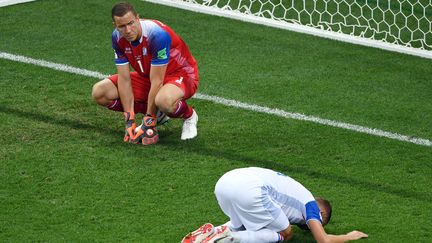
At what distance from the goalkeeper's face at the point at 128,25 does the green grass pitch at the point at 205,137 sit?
84 centimetres

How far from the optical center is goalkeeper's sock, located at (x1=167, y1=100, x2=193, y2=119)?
7859 mm

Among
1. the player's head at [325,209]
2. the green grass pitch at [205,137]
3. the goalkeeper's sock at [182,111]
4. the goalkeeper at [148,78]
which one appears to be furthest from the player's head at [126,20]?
the player's head at [325,209]

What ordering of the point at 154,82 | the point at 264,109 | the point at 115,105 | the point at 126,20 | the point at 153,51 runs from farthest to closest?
the point at 264,109, the point at 115,105, the point at 154,82, the point at 153,51, the point at 126,20

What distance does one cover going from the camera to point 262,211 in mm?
6066

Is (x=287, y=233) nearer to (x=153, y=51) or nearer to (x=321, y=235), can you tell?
(x=321, y=235)

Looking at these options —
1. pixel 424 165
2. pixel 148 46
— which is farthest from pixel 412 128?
pixel 148 46

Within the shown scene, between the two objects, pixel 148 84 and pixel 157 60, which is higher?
pixel 157 60

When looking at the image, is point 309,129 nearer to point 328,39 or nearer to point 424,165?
point 424,165

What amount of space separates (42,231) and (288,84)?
139 inches

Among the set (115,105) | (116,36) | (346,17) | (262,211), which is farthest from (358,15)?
(262,211)

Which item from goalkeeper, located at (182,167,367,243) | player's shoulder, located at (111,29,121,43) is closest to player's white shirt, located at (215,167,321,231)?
goalkeeper, located at (182,167,367,243)

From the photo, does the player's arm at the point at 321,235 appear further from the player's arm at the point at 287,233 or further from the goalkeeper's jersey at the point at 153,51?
the goalkeeper's jersey at the point at 153,51

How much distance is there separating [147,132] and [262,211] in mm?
1894

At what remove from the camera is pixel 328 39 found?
10.6 metres
